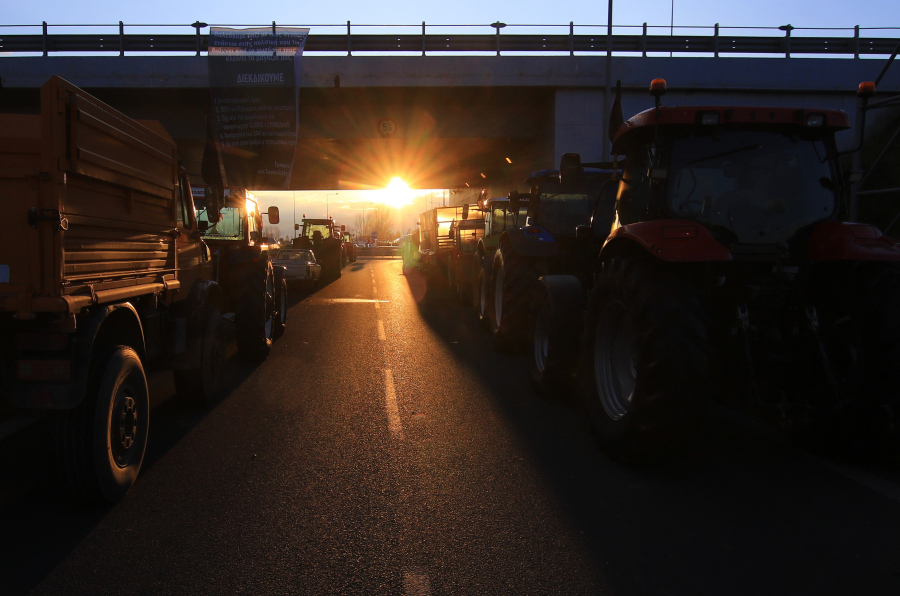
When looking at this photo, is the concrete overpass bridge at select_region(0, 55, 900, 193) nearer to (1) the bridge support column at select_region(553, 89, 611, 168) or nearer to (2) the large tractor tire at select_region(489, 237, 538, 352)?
(1) the bridge support column at select_region(553, 89, 611, 168)

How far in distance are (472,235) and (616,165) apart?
11458 millimetres

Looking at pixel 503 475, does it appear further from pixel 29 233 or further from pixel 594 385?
pixel 29 233

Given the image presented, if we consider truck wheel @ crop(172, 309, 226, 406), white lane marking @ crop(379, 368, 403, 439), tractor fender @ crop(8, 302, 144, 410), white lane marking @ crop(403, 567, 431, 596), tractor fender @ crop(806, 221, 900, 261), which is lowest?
white lane marking @ crop(403, 567, 431, 596)

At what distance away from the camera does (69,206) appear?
146 inches

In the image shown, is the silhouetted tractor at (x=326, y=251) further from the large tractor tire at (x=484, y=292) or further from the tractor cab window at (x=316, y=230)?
the large tractor tire at (x=484, y=292)

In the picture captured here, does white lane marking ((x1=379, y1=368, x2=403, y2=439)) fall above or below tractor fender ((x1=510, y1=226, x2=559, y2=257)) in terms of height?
below

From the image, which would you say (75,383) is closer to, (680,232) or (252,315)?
(680,232)

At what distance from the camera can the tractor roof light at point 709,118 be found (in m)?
4.73

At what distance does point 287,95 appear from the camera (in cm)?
1644

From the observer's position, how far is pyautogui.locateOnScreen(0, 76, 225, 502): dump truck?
3.51 metres

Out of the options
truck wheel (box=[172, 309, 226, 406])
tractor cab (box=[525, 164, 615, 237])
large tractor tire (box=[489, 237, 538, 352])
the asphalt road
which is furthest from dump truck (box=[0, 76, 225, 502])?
tractor cab (box=[525, 164, 615, 237])

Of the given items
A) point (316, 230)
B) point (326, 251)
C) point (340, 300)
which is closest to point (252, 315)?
point (340, 300)

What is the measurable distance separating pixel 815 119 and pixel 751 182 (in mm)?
606

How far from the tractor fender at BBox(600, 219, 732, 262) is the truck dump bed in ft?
11.2
